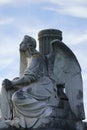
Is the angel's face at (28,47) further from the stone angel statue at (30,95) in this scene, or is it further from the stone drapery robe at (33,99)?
the stone drapery robe at (33,99)

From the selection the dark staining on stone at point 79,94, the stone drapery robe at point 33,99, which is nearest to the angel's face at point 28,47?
the stone drapery robe at point 33,99

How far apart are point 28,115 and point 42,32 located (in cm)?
252

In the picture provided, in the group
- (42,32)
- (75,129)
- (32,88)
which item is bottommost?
(75,129)

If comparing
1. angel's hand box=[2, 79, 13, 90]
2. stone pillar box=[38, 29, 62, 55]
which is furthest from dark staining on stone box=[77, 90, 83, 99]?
angel's hand box=[2, 79, 13, 90]

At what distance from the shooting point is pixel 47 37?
16.6 m

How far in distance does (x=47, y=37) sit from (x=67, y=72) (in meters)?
1.25

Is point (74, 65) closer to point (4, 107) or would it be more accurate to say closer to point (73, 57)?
point (73, 57)

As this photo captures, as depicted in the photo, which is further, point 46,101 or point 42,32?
point 42,32

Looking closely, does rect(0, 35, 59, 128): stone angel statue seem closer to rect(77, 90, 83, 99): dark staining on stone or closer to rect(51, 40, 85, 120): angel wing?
rect(51, 40, 85, 120): angel wing

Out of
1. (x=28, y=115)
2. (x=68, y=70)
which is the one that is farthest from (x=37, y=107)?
(x=68, y=70)

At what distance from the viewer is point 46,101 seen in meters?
15.6

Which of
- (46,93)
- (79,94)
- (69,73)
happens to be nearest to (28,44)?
(69,73)

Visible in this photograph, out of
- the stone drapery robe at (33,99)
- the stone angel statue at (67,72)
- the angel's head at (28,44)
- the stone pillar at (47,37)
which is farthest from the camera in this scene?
the stone pillar at (47,37)

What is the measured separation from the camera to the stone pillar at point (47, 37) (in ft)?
54.3
